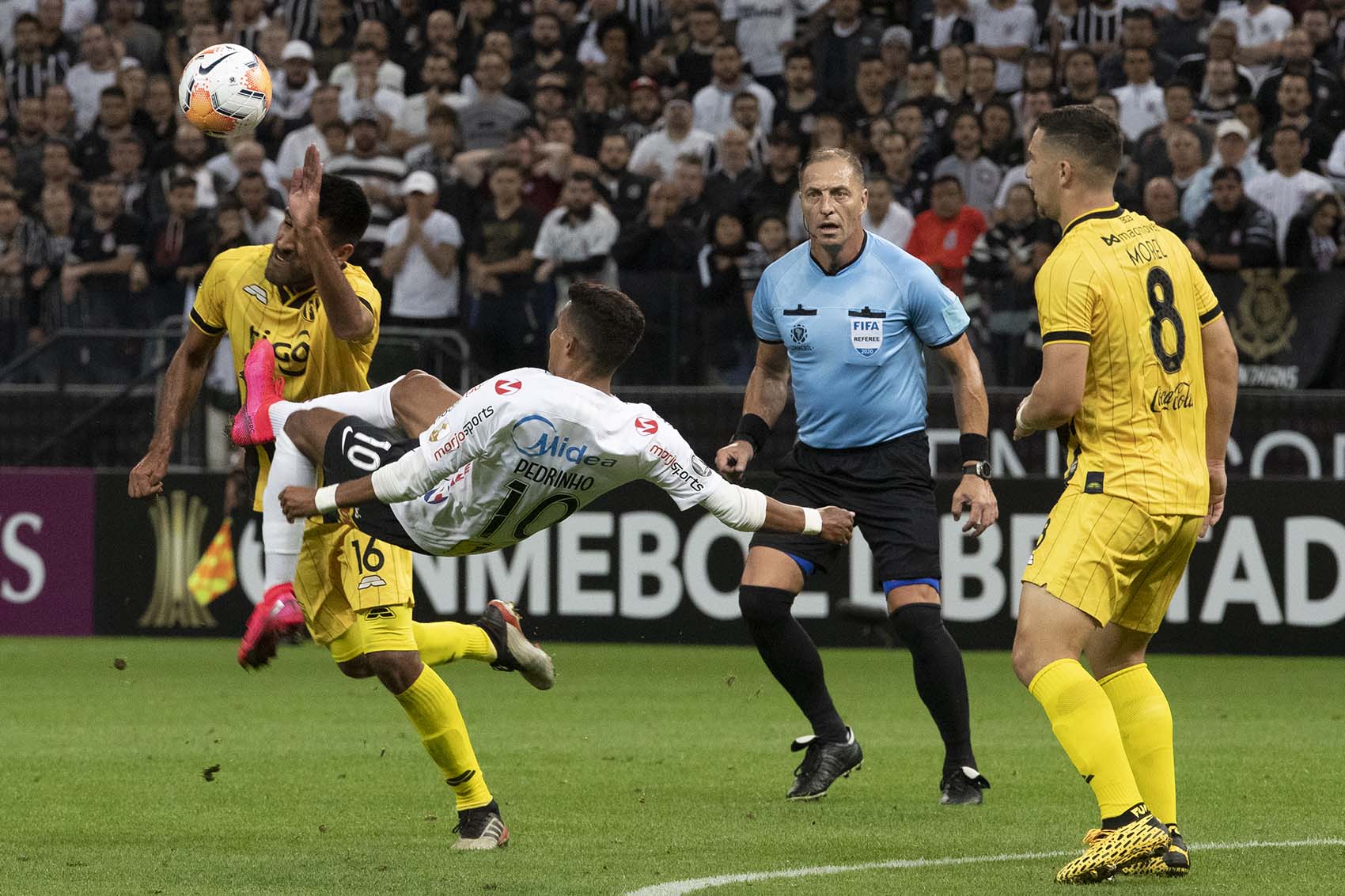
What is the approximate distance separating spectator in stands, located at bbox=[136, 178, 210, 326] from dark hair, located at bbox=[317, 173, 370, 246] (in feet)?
29.4

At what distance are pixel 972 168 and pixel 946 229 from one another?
1132mm

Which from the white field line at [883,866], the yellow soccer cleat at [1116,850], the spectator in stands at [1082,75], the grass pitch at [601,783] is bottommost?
the grass pitch at [601,783]

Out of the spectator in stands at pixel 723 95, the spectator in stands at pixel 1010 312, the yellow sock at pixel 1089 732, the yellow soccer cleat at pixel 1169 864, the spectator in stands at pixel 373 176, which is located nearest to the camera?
the yellow sock at pixel 1089 732

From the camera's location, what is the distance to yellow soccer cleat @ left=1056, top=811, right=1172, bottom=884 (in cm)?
577

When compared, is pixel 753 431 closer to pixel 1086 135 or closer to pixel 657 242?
pixel 1086 135

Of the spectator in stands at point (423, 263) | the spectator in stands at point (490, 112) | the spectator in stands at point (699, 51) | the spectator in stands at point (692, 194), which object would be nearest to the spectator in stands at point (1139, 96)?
the spectator in stands at point (692, 194)

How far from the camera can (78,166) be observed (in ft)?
60.6

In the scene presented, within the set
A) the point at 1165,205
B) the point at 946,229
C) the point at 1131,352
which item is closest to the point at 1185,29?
the point at 1165,205

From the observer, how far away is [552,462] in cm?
607

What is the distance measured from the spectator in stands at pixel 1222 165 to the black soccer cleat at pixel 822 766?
24.3 ft

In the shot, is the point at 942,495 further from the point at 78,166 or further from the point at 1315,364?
the point at 78,166

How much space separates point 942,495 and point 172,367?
749 centimetres

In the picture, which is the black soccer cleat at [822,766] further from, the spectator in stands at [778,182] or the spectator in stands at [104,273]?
the spectator in stands at [104,273]

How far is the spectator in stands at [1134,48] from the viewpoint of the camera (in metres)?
15.9
